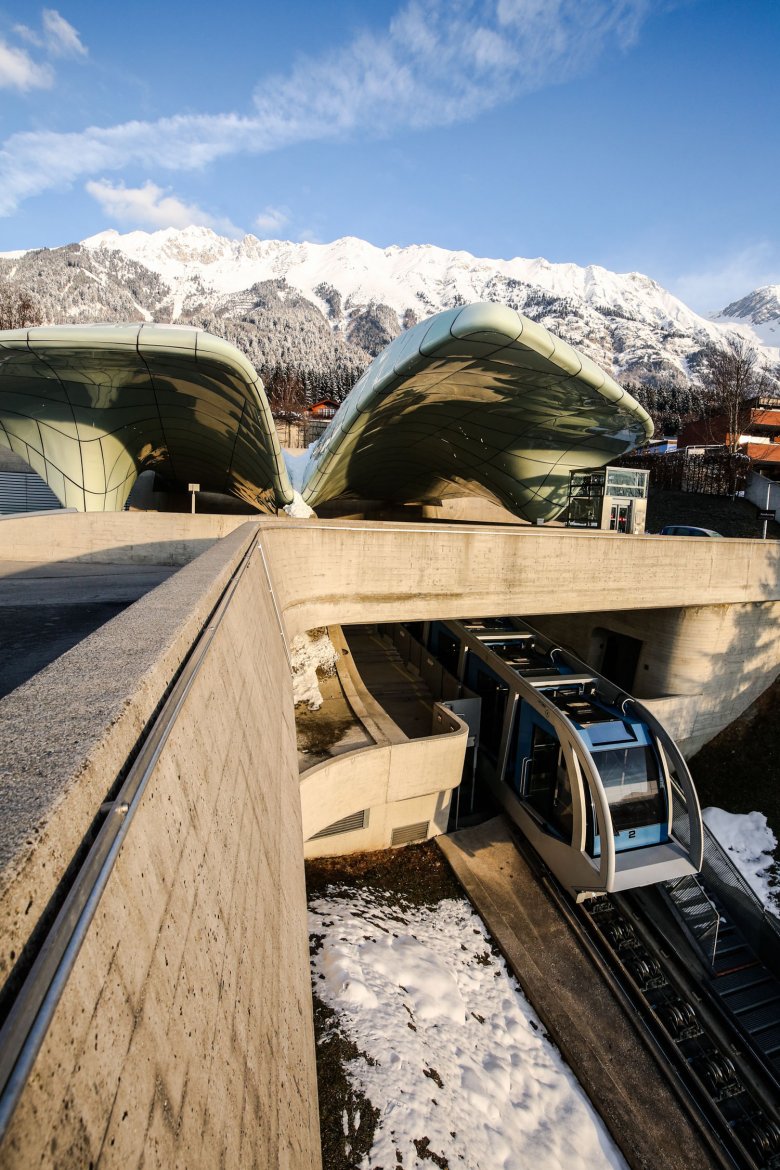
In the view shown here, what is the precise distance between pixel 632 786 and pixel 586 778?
3.37ft

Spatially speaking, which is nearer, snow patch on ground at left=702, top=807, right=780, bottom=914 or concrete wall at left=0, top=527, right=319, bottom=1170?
concrete wall at left=0, top=527, right=319, bottom=1170

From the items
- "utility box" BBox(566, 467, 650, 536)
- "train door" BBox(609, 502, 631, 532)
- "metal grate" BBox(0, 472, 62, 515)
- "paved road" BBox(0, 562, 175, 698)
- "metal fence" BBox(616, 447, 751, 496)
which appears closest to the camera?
"paved road" BBox(0, 562, 175, 698)

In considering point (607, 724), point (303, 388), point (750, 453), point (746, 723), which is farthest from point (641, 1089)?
point (303, 388)

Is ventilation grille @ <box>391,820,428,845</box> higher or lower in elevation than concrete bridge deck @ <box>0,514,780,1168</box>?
lower

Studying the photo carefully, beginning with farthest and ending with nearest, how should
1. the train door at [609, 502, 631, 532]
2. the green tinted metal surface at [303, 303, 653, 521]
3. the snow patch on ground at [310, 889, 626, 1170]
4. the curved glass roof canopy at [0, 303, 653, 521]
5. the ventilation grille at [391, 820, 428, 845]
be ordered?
the train door at [609, 502, 631, 532] → the curved glass roof canopy at [0, 303, 653, 521] → the green tinted metal surface at [303, 303, 653, 521] → the ventilation grille at [391, 820, 428, 845] → the snow patch on ground at [310, 889, 626, 1170]

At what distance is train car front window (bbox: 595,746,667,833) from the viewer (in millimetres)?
9688

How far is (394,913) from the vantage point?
9031 mm

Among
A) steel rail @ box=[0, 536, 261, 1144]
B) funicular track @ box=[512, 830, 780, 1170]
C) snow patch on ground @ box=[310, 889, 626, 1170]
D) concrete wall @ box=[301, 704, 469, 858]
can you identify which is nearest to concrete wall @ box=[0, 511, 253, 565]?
concrete wall @ box=[301, 704, 469, 858]

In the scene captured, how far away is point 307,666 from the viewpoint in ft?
42.4

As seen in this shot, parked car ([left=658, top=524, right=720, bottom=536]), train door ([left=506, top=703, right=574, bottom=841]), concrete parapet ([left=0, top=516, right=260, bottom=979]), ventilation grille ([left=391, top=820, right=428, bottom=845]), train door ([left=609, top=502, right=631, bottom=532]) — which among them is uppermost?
train door ([left=609, top=502, right=631, bottom=532])

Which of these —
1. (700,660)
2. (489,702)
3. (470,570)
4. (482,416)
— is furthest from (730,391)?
(489,702)

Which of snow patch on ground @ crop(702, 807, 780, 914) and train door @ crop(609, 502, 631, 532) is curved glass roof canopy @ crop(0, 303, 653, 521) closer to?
train door @ crop(609, 502, 631, 532)

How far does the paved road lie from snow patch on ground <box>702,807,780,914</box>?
14462 millimetres

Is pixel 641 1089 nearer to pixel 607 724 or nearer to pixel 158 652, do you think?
pixel 607 724
